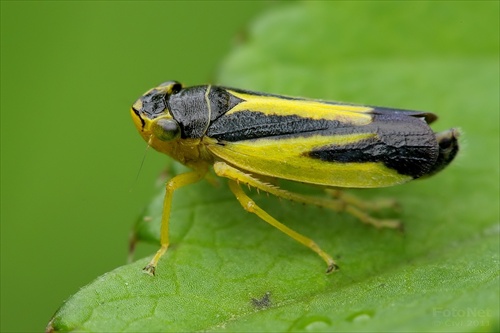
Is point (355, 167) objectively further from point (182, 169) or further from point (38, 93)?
point (38, 93)

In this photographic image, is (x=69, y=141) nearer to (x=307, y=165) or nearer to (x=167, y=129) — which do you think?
(x=167, y=129)

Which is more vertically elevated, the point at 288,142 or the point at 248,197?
the point at 288,142

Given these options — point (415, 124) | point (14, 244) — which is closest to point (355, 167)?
point (415, 124)

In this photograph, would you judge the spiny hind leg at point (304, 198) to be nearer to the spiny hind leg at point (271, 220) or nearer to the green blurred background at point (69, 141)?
the spiny hind leg at point (271, 220)

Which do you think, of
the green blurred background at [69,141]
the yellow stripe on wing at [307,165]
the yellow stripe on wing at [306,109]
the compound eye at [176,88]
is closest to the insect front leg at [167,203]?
the yellow stripe on wing at [307,165]

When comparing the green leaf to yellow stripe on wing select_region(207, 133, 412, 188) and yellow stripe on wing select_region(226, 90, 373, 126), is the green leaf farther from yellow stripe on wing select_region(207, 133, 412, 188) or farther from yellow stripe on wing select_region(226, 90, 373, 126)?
yellow stripe on wing select_region(226, 90, 373, 126)

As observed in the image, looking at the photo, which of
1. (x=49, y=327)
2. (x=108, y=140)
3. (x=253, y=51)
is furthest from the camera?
(x=108, y=140)

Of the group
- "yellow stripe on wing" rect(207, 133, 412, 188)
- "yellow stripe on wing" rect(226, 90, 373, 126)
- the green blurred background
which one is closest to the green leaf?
"yellow stripe on wing" rect(207, 133, 412, 188)

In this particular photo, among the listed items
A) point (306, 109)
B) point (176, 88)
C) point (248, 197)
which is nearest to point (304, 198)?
point (248, 197)
